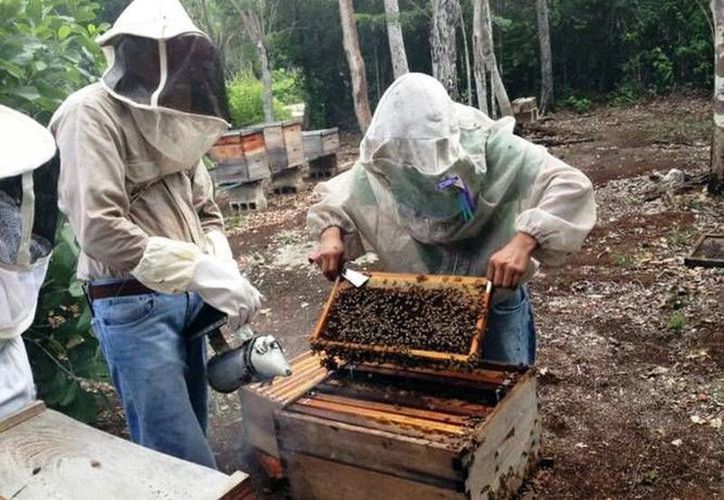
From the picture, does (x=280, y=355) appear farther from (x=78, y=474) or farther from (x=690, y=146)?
(x=690, y=146)

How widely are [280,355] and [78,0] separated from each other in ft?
7.69

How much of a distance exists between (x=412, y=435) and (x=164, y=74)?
130 centimetres

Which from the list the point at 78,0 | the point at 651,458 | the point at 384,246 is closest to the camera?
the point at 384,246

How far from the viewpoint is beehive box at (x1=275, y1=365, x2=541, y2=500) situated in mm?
1844

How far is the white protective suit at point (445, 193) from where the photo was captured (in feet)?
6.78

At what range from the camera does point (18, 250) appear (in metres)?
1.85

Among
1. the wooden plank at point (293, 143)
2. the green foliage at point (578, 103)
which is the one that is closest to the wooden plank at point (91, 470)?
the wooden plank at point (293, 143)

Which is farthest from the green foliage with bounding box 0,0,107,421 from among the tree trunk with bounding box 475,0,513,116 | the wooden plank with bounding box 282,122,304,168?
the tree trunk with bounding box 475,0,513,116

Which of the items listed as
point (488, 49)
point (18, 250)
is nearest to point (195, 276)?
point (18, 250)

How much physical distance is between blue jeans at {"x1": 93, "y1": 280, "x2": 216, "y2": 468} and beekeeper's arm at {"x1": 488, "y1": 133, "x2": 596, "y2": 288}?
99 centimetres

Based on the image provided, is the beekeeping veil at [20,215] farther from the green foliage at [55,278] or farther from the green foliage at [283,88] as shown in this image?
the green foliage at [283,88]

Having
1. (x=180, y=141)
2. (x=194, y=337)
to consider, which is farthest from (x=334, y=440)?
(x=180, y=141)

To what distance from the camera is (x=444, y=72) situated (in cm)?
978

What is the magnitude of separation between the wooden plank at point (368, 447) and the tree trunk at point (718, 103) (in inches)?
229
